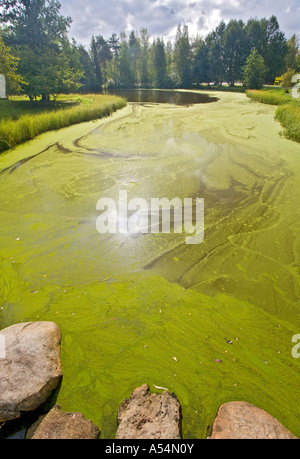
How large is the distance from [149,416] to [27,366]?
2.69 feet

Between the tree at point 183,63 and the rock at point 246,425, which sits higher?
the tree at point 183,63

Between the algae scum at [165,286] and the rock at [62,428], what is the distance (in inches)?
2.1

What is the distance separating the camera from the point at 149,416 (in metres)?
1.19

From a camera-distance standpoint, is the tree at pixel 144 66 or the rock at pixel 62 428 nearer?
the rock at pixel 62 428

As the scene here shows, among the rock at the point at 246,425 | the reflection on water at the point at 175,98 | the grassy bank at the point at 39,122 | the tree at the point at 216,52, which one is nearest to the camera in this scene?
the rock at the point at 246,425

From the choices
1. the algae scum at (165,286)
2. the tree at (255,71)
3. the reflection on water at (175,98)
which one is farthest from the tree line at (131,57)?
the algae scum at (165,286)

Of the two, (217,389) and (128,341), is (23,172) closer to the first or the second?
(128,341)

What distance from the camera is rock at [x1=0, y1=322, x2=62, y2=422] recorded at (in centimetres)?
122

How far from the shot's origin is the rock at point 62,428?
112 centimetres

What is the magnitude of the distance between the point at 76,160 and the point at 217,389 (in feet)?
16.5

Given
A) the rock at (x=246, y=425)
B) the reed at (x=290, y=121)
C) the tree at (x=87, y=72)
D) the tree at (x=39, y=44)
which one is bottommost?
the rock at (x=246, y=425)

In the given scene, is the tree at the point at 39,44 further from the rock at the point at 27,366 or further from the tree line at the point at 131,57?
the rock at the point at 27,366

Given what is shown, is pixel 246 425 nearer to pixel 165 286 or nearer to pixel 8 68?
pixel 165 286

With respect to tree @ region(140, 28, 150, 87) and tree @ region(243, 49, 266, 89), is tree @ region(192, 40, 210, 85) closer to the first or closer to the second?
tree @ region(140, 28, 150, 87)
